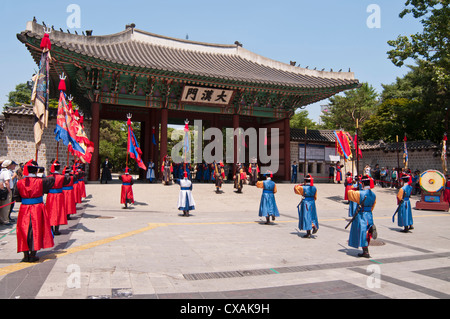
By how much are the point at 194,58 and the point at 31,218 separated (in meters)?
18.0

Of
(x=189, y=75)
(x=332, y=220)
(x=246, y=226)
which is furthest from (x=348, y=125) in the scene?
(x=246, y=226)

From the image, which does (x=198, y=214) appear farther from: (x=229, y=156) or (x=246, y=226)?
(x=229, y=156)

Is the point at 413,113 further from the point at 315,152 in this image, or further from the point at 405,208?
the point at 405,208

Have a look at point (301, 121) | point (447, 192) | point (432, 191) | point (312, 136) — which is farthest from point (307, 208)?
point (301, 121)

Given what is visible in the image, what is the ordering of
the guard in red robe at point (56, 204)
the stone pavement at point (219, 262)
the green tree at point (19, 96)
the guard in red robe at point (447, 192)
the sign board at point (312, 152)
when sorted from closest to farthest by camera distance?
the stone pavement at point (219, 262)
the guard in red robe at point (56, 204)
the guard in red robe at point (447, 192)
the sign board at point (312, 152)
the green tree at point (19, 96)

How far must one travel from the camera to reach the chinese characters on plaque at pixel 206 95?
18844mm

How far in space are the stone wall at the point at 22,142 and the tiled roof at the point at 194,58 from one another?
4.60m

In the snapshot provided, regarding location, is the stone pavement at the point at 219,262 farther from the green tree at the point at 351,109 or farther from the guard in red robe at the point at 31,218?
the green tree at the point at 351,109

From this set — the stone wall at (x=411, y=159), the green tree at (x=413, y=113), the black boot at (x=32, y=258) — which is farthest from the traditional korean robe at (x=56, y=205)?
the stone wall at (x=411, y=159)

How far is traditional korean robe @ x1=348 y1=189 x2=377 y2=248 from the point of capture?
6.26m

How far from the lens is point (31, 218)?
5457 millimetres

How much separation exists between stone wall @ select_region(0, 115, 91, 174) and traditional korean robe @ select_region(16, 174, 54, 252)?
12544 millimetres

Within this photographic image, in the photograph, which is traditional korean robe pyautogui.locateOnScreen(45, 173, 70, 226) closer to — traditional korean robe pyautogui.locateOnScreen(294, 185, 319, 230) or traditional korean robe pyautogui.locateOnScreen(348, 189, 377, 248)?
traditional korean robe pyautogui.locateOnScreen(294, 185, 319, 230)

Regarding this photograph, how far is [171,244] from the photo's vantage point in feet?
22.6
